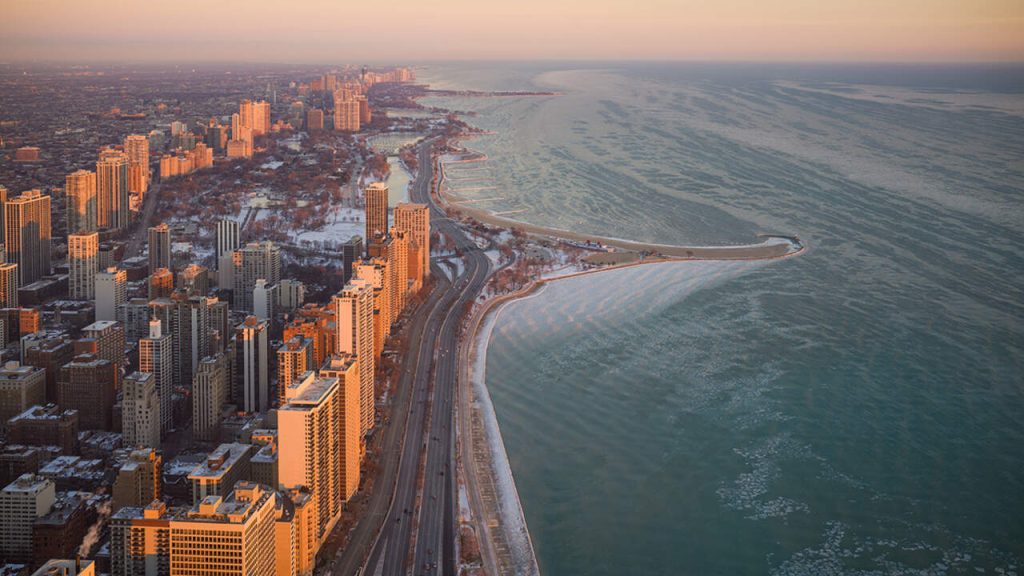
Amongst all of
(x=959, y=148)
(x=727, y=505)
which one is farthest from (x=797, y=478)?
(x=959, y=148)

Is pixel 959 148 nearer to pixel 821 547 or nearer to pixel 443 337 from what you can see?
pixel 443 337

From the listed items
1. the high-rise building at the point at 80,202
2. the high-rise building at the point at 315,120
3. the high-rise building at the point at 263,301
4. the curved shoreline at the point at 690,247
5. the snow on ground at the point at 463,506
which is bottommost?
the snow on ground at the point at 463,506

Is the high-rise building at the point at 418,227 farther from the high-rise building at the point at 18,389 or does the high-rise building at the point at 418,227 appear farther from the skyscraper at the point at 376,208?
the high-rise building at the point at 18,389

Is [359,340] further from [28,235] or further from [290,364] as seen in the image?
[28,235]

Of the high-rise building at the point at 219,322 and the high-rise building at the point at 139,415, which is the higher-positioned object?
the high-rise building at the point at 219,322

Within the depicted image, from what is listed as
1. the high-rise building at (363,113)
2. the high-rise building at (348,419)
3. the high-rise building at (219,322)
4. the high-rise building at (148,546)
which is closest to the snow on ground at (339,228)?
the high-rise building at (219,322)

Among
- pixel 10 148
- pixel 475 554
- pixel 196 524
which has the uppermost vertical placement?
pixel 10 148
